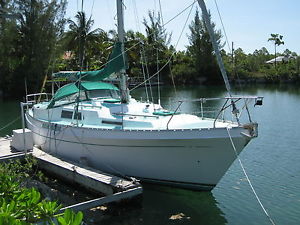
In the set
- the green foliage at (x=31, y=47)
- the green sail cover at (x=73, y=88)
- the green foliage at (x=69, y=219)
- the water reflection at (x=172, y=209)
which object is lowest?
the water reflection at (x=172, y=209)

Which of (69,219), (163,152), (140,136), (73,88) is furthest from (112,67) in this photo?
(69,219)

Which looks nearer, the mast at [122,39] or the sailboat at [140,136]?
the sailboat at [140,136]

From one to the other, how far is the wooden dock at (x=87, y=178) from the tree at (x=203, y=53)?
52.0 m

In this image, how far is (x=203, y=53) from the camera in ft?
209

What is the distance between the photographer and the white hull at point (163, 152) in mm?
10172

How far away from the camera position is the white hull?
1017 cm

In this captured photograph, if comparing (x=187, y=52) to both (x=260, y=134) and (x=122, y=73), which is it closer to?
(x=260, y=134)

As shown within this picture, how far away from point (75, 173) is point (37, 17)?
34516 millimetres

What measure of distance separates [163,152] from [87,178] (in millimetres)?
2374

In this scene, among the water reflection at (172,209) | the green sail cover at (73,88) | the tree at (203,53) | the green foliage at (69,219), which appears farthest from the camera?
the tree at (203,53)

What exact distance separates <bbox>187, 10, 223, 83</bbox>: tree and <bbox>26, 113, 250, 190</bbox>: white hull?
52777 mm

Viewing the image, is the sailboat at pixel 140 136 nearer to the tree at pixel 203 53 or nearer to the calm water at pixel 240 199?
the calm water at pixel 240 199

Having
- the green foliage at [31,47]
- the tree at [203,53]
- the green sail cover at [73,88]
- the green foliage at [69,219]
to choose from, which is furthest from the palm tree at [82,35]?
the green foliage at [69,219]

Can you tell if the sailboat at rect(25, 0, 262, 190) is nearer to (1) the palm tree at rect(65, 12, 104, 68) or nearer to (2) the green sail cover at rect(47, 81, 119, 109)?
(2) the green sail cover at rect(47, 81, 119, 109)
